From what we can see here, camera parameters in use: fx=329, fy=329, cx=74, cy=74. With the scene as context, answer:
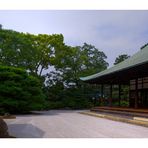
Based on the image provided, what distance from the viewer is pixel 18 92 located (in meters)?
18.0

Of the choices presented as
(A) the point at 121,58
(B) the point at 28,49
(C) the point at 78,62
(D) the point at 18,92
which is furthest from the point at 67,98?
(D) the point at 18,92

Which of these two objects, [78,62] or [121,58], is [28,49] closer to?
[78,62]

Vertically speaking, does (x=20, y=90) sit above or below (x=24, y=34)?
below

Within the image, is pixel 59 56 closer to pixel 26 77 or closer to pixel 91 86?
pixel 91 86

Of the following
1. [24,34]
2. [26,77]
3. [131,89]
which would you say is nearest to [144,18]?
[131,89]

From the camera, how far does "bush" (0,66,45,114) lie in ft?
58.4

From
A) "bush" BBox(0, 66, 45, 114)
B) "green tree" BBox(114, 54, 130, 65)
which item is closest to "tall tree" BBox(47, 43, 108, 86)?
"green tree" BBox(114, 54, 130, 65)

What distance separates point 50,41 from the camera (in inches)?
979

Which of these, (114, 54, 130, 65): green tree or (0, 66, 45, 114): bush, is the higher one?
→ (114, 54, 130, 65): green tree

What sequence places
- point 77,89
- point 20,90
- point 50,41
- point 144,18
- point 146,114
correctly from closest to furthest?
point 146,114, point 20,90, point 144,18, point 50,41, point 77,89

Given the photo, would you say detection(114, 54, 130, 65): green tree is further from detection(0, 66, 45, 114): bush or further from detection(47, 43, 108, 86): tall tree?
detection(0, 66, 45, 114): bush

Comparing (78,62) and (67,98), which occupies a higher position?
(78,62)

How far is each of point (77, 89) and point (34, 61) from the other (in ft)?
15.1

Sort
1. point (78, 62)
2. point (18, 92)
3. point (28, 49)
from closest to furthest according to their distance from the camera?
point (18, 92) → point (28, 49) → point (78, 62)
